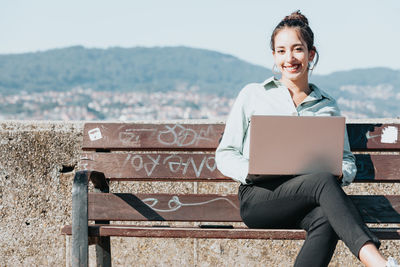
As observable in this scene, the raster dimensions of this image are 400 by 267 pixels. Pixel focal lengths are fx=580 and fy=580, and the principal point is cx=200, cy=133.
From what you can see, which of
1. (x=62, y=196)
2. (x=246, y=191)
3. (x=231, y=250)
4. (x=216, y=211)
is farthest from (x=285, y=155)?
(x=62, y=196)

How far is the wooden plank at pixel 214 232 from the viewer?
10.00 ft

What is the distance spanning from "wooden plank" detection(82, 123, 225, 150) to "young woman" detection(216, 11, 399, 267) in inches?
12.3

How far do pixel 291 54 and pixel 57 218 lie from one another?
2.01 m

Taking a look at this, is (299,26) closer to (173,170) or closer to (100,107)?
(173,170)

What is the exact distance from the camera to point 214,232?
3078 millimetres

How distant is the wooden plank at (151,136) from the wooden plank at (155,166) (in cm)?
7

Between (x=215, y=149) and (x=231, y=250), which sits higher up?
(x=215, y=149)

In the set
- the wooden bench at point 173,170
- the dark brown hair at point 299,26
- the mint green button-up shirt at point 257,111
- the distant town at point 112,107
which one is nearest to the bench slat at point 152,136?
the wooden bench at point 173,170

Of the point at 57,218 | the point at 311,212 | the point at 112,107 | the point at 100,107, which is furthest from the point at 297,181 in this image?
the point at 100,107

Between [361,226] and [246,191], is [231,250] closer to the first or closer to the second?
[246,191]

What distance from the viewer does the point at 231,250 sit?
4129mm

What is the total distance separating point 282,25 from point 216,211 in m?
1.18

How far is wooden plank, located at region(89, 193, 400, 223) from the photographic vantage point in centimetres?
348

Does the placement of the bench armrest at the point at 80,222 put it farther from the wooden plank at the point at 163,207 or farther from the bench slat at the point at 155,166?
the bench slat at the point at 155,166
